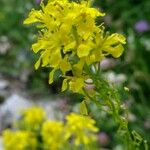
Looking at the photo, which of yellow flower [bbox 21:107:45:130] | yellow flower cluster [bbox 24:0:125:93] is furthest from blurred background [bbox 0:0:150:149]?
yellow flower cluster [bbox 24:0:125:93]

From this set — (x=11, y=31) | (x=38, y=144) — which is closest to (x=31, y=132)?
(x=38, y=144)

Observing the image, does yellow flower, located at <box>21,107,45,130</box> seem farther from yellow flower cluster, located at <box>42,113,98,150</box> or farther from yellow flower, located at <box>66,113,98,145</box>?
yellow flower, located at <box>66,113,98,145</box>

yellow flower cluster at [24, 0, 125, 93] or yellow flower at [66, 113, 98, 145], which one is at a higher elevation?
yellow flower cluster at [24, 0, 125, 93]

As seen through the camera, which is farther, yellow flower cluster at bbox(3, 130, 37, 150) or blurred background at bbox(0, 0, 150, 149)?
blurred background at bbox(0, 0, 150, 149)

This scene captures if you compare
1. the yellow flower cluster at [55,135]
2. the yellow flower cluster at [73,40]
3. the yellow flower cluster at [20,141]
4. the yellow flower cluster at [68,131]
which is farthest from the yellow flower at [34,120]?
the yellow flower cluster at [73,40]

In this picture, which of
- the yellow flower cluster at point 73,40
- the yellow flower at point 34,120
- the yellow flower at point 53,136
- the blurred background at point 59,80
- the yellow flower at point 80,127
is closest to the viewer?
the yellow flower cluster at point 73,40

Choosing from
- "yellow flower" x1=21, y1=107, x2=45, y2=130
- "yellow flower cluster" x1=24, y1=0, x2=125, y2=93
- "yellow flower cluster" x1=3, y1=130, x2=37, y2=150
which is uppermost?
"yellow flower cluster" x1=24, y1=0, x2=125, y2=93

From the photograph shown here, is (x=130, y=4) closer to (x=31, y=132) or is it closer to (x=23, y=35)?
(x=23, y=35)

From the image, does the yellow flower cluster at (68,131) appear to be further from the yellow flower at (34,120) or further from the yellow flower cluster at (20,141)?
the yellow flower at (34,120)
